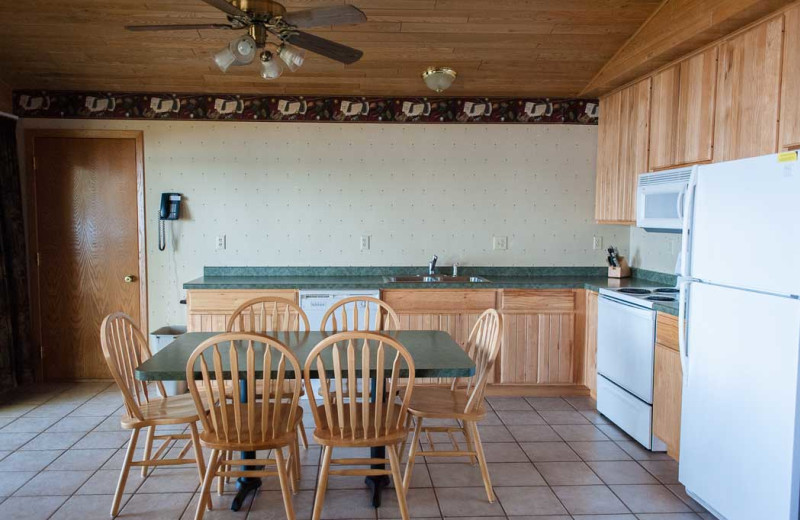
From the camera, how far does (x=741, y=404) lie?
2318mm

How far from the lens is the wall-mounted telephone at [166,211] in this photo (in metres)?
4.43

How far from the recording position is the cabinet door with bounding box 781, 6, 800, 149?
8.19ft

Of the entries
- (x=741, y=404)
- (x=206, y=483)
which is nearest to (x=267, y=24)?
(x=206, y=483)

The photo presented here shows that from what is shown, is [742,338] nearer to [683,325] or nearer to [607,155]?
[683,325]

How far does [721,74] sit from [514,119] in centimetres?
178

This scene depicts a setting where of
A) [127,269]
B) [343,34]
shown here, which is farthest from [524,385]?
[127,269]

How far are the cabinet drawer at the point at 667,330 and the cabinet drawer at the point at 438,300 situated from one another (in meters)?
1.31

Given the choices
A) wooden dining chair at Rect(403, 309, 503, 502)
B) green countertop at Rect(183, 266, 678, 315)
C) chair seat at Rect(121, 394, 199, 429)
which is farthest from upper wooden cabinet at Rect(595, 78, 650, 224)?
chair seat at Rect(121, 394, 199, 429)

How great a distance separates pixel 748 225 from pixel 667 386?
112 cm

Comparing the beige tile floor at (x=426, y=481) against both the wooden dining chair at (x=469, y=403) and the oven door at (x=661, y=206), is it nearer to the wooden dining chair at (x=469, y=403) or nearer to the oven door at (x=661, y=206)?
the wooden dining chair at (x=469, y=403)

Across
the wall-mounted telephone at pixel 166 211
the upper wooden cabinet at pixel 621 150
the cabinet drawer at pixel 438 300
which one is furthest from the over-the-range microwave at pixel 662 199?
the wall-mounted telephone at pixel 166 211

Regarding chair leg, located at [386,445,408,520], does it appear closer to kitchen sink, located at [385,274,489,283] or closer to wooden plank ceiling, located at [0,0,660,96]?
kitchen sink, located at [385,274,489,283]

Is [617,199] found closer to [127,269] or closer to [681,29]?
[681,29]

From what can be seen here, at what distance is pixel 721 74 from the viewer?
9.97ft
